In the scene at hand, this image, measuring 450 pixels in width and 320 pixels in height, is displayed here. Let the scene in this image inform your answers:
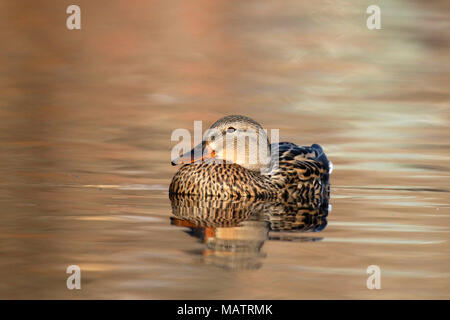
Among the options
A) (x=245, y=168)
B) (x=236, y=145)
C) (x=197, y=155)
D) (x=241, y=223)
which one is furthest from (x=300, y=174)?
(x=241, y=223)

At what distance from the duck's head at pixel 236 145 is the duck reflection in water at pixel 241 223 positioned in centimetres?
66

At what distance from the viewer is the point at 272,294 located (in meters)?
6.54

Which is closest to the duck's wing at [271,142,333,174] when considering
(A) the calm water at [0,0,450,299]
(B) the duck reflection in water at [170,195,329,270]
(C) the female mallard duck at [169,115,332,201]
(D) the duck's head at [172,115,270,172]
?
(C) the female mallard duck at [169,115,332,201]

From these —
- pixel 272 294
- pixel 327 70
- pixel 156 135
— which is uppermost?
pixel 327 70

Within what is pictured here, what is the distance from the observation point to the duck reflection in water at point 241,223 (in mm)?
7672

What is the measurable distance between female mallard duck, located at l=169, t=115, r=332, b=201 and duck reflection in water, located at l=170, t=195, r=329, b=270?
151mm

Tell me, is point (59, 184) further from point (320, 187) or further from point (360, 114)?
point (360, 114)

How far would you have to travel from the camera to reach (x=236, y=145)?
11.0 meters

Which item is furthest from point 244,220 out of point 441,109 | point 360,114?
point 441,109

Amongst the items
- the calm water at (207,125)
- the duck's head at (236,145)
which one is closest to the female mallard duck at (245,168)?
the duck's head at (236,145)

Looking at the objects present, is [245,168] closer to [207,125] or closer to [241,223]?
[241,223]

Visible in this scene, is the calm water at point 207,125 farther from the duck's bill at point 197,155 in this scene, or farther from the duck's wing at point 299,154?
the duck's bill at point 197,155

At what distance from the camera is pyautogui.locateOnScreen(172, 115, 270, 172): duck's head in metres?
10.8

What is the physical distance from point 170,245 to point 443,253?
7.00ft
